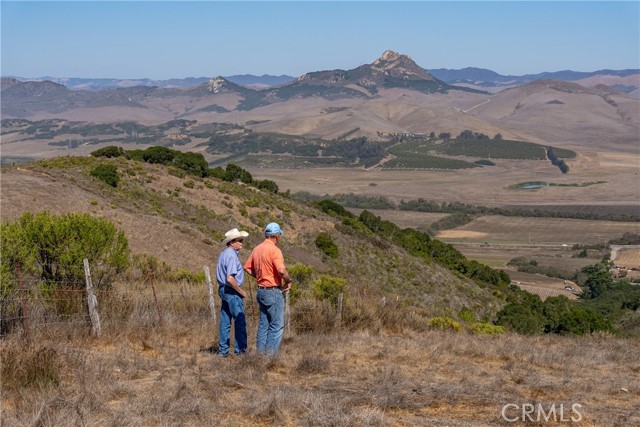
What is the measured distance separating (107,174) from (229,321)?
84.6 ft

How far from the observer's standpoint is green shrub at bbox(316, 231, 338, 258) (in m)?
31.4

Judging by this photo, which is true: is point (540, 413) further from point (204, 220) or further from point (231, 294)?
point (204, 220)

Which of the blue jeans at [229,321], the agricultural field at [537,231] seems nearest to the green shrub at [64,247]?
the blue jeans at [229,321]

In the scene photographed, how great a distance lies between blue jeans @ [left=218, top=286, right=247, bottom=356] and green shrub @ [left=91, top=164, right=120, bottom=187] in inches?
1001

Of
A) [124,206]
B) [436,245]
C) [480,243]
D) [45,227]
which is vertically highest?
[45,227]

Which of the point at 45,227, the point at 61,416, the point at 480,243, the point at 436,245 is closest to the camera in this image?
the point at 61,416

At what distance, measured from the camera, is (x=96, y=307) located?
8844 millimetres

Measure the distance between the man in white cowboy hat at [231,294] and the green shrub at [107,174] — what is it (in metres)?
25.4

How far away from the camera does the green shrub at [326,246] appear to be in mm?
31391

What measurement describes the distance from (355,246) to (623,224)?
7543 centimetres

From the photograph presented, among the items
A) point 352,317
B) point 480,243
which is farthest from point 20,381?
point 480,243

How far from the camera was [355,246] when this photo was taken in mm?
34062

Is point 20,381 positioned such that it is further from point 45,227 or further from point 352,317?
point 352,317

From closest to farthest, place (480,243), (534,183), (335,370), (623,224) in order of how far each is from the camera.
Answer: (335,370)
(480,243)
(623,224)
(534,183)
